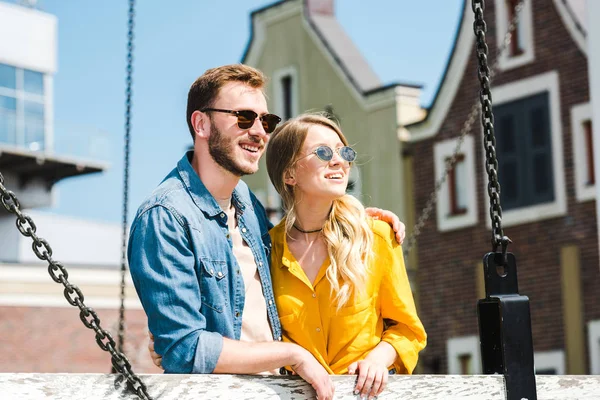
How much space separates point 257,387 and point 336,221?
105 centimetres

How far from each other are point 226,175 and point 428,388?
1024 millimetres

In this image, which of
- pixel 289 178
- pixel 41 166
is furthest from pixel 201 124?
pixel 41 166

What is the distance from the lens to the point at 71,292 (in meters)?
2.97

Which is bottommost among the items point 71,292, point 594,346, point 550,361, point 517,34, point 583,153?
point 550,361

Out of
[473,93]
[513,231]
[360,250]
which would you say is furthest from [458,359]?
[360,250]

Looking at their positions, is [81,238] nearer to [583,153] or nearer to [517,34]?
[517,34]

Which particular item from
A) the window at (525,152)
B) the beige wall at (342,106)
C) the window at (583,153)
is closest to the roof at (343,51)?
the beige wall at (342,106)

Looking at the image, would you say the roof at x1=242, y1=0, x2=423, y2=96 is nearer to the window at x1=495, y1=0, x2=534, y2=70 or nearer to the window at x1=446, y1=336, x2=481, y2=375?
the window at x1=495, y1=0, x2=534, y2=70

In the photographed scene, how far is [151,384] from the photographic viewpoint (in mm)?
2869

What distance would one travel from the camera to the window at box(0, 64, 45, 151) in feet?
105

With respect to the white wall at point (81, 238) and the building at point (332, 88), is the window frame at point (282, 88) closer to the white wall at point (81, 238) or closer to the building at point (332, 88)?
the building at point (332, 88)

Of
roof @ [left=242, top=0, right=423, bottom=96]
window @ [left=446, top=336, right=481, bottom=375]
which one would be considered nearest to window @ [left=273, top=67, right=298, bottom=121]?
roof @ [left=242, top=0, right=423, bottom=96]

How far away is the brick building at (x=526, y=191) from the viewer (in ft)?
58.5

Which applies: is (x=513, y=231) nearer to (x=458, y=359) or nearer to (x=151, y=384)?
(x=458, y=359)
